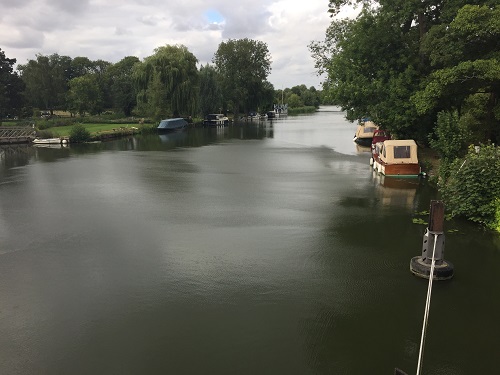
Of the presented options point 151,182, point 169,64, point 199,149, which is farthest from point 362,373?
point 169,64

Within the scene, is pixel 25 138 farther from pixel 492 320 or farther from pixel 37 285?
pixel 492 320

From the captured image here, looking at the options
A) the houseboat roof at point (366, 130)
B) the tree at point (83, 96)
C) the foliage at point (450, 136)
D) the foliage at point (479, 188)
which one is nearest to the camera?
the foliage at point (479, 188)

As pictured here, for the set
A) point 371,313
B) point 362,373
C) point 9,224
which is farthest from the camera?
point 9,224

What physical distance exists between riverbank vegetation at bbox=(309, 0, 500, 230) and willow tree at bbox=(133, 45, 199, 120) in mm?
35798

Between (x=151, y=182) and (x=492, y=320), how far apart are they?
1763 centimetres

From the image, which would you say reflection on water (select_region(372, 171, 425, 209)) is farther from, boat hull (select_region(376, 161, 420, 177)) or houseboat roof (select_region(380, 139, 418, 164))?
houseboat roof (select_region(380, 139, 418, 164))


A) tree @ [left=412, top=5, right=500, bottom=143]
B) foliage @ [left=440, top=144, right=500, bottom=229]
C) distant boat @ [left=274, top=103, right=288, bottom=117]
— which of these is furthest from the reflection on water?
distant boat @ [left=274, top=103, right=288, bottom=117]

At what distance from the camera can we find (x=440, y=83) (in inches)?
758

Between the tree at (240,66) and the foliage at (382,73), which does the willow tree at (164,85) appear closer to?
the tree at (240,66)

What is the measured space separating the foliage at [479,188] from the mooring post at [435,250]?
4522 millimetres

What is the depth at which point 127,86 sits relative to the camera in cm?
7294

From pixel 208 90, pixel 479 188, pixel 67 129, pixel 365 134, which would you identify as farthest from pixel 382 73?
pixel 208 90

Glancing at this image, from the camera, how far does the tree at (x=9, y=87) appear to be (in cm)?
5928

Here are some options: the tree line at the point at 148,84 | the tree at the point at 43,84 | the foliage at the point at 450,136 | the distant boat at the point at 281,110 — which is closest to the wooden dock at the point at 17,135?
the tree line at the point at 148,84
